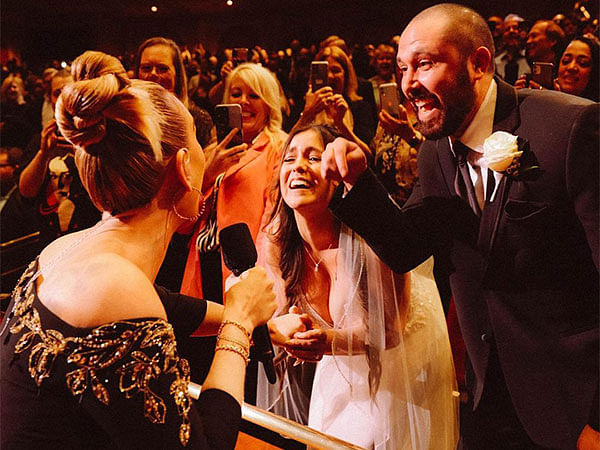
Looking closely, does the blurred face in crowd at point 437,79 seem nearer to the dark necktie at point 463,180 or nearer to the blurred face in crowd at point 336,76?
the dark necktie at point 463,180

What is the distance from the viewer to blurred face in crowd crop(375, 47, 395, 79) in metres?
4.22

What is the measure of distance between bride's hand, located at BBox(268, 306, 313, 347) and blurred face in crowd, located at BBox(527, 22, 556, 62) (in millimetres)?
1547

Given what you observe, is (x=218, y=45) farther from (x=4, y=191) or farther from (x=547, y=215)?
(x=547, y=215)

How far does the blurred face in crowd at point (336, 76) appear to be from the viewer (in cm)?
338

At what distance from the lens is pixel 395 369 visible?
198 cm

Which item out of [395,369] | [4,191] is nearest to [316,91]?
[395,369]

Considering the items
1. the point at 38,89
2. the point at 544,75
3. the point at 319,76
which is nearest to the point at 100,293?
the point at 544,75

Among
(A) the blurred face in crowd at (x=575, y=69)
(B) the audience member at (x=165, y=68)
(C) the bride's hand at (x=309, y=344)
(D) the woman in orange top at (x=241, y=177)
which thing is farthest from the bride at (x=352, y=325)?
(A) the blurred face in crowd at (x=575, y=69)

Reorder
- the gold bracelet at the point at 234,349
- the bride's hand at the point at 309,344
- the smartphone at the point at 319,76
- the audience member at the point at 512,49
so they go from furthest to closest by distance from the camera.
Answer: the audience member at the point at 512,49
the smartphone at the point at 319,76
the bride's hand at the point at 309,344
the gold bracelet at the point at 234,349

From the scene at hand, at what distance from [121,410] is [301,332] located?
869 millimetres

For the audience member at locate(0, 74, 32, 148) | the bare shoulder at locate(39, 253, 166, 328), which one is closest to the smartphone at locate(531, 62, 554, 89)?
the bare shoulder at locate(39, 253, 166, 328)

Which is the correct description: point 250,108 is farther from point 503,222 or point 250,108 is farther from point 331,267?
point 503,222

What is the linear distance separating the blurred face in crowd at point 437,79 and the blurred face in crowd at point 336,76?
1.76m

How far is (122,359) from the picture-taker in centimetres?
108
